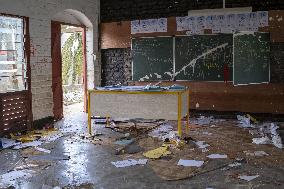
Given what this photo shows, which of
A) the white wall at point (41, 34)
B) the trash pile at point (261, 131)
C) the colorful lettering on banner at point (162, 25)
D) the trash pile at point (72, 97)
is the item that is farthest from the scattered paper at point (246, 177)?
the trash pile at point (72, 97)

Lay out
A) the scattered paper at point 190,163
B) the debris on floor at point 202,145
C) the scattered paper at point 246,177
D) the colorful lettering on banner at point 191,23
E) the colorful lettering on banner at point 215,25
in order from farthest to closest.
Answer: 1. the colorful lettering on banner at point 191,23
2. the colorful lettering on banner at point 215,25
3. the debris on floor at point 202,145
4. the scattered paper at point 190,163
5. the scattered paper at point 246,177

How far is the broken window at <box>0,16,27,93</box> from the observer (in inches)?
259

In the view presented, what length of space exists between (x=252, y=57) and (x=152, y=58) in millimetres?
2432

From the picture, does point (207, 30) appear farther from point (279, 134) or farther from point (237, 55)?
point (279, 134)

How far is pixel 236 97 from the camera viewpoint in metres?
8.02

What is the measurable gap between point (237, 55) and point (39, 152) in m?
4.87

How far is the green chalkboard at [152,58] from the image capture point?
8461mm

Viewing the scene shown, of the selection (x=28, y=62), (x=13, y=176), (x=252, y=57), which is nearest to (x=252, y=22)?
(x=252, y=57)

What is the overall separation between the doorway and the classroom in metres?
0.06

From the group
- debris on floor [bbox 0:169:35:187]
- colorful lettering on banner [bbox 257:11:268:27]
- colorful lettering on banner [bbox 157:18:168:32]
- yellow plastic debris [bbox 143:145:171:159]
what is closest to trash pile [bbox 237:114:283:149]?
yellow plastic debris [bbox 143:145:171:159]

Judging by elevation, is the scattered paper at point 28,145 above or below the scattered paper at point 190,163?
above

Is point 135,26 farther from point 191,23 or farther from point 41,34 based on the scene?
point 41,34

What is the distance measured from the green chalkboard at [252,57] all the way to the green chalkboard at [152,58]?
1643 mm

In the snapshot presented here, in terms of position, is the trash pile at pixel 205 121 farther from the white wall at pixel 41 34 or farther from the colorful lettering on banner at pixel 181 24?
the white wall at pixel 41 34
